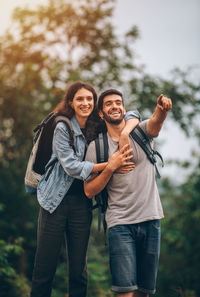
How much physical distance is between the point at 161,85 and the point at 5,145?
16.3 feet

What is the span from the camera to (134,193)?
2.96 m

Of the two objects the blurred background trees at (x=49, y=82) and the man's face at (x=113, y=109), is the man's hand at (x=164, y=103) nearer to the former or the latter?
the man's face at (x=113, y=109)

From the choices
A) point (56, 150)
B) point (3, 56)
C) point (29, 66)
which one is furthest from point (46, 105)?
point (56, 150)

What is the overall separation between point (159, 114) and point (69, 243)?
1448 mm

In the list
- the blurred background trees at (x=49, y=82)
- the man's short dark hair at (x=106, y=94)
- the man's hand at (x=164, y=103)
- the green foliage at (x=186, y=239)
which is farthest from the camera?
the green foliage at (x=186, y=239)

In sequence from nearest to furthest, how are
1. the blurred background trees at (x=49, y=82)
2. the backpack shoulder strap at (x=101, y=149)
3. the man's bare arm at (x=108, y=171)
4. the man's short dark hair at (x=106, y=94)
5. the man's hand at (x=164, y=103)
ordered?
the man's hand at (x=164, y=103), the man's bare arm at (x=108, y=171), the backpack shoulder strap at (x=101, y=149), the man's short dark hair at (x=106, y=94), the blurred background trees at (x=49, y=82)

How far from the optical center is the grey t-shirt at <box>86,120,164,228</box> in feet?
9.62

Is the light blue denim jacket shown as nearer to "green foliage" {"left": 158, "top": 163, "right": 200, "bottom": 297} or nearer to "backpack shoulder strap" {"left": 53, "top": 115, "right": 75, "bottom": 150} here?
"backpack shoulder strap" {"left": 53, "top": 115, "right": 75, "bottom": 150}

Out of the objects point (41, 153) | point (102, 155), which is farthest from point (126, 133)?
point (41, 153)

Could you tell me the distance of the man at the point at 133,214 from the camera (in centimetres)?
284

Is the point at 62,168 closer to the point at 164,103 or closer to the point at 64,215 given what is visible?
the point at 64,215

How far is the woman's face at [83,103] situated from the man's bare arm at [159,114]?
0.61 m

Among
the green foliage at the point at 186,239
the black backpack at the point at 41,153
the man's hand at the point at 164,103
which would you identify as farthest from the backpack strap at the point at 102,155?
the green foliage at the point at 186,239

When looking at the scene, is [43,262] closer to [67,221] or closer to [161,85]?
[67,221]
